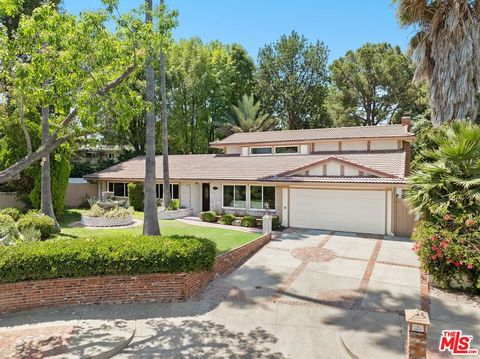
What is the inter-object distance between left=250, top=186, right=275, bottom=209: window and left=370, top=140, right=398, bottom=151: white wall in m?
7.60

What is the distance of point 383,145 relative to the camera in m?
22.0

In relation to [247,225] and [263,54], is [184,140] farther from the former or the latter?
[247,225]

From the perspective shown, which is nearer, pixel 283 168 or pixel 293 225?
pixel 293 225

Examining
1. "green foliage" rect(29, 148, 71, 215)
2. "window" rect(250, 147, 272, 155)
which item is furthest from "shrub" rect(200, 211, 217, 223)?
"green foliage" rect(29, 148, 71, 215)

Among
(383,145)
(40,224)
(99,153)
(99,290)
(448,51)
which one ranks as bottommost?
(99,290)

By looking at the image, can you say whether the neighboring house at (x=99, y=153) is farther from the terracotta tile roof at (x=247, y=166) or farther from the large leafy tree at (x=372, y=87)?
the large leafy tree at (x=372, y=87)

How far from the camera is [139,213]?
24.3m

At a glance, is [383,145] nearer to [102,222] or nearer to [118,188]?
[102,222]

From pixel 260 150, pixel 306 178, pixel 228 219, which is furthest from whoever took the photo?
pixel 260 150

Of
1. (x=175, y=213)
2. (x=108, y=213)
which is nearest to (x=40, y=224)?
(x=108, y=213)

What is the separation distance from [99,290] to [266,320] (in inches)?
180

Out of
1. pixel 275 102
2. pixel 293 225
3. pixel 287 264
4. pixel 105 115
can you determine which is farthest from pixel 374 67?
pixel 105 115

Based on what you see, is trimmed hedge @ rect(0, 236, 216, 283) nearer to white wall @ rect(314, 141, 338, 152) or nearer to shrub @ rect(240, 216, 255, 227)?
shrub @ rect(240, 216, 255, 227)

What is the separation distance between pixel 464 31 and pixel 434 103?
11.0 feet
